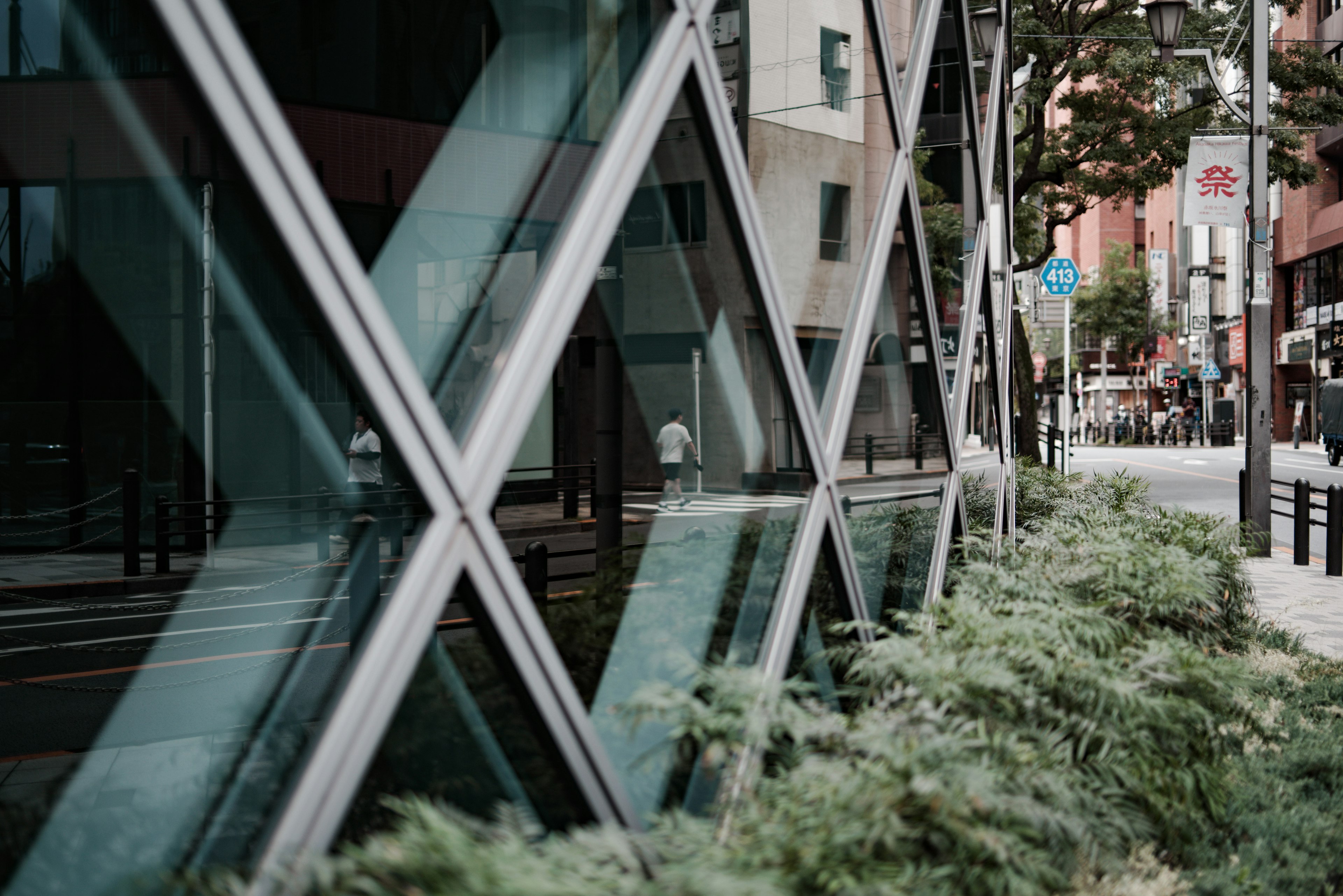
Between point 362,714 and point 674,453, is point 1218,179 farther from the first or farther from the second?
point 362,714

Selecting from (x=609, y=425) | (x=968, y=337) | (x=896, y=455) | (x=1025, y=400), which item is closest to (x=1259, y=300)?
(x=1025, y=400)

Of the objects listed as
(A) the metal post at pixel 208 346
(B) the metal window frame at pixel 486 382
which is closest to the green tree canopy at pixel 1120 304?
(A) the metal post at pixel 208 346

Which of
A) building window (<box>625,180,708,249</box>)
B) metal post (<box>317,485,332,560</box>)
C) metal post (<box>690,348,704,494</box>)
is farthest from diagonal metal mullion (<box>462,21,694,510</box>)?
metal post (<box>317,485,332,560</box>)

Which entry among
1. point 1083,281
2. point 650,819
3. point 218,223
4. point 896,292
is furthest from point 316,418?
point 1083,281

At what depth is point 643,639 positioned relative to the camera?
3.46 meters

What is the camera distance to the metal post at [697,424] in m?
4.02

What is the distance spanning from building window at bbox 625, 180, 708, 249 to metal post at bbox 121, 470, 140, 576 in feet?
31.6

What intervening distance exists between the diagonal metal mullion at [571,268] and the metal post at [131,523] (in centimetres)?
1052

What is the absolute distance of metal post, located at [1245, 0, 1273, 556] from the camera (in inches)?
495

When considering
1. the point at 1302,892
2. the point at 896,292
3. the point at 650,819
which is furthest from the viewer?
the point at 896,292

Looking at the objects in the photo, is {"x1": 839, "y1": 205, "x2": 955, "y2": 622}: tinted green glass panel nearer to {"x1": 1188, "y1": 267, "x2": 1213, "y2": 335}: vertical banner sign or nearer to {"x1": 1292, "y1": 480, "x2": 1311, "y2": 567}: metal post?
{"x1": 1292, "y1": 480, "x2": 1311, "y2": 567}: metal post

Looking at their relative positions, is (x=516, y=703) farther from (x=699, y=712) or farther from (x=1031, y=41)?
(x=1031, y=41)

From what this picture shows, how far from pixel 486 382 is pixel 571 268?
36cm

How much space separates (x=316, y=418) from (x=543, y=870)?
600 inches
